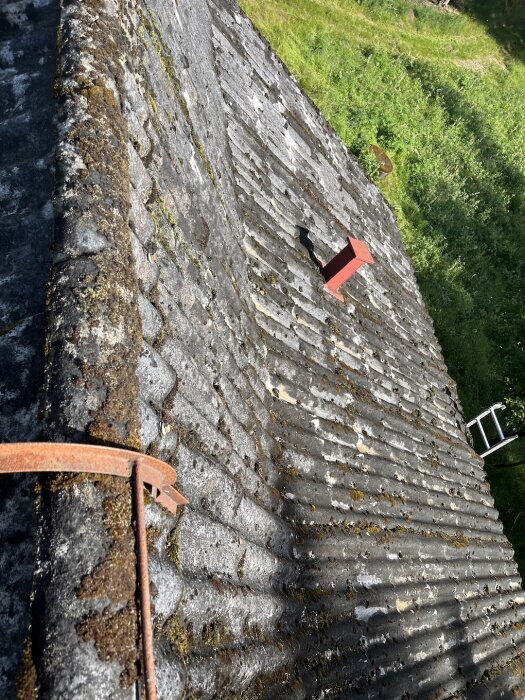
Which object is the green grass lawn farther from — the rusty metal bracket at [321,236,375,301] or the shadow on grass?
the rusty metal bracket at [321,236,375,301]

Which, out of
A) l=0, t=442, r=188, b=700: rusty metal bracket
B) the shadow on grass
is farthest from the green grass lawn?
l=0, t=442, r=188, b=700: rusty metal bracket

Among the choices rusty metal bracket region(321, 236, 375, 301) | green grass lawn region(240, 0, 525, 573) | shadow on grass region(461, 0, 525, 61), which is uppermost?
shadow on grass region(461, 0, 525, 61)

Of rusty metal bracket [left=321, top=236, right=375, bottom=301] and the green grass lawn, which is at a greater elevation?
rusty metal bracket [left=321, top=236, right=375, bottom=301]

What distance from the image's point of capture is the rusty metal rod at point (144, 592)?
1221 millimetres

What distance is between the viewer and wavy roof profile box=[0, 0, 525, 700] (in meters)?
1.33

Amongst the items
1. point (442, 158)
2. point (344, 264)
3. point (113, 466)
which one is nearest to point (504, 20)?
point (442, 158)

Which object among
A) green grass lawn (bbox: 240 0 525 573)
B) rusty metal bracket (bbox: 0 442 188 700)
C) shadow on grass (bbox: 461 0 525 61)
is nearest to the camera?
rusty metal bracket (bbox: 0 442 188 700)

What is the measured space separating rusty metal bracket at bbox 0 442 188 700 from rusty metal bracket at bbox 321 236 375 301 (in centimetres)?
327

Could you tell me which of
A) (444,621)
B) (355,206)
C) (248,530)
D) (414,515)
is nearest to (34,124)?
(248,530)

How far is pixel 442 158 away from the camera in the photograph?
46.9 feet

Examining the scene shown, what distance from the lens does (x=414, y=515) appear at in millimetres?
4348

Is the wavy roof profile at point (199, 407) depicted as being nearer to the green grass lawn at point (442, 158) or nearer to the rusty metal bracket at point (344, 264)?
the rusty metal bracket at point (344, 264)

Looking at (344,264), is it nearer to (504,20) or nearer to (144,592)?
(144,592)

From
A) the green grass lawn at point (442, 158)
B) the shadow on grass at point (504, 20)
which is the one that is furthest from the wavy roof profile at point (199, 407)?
the shadow on grass at point (504, 20)
